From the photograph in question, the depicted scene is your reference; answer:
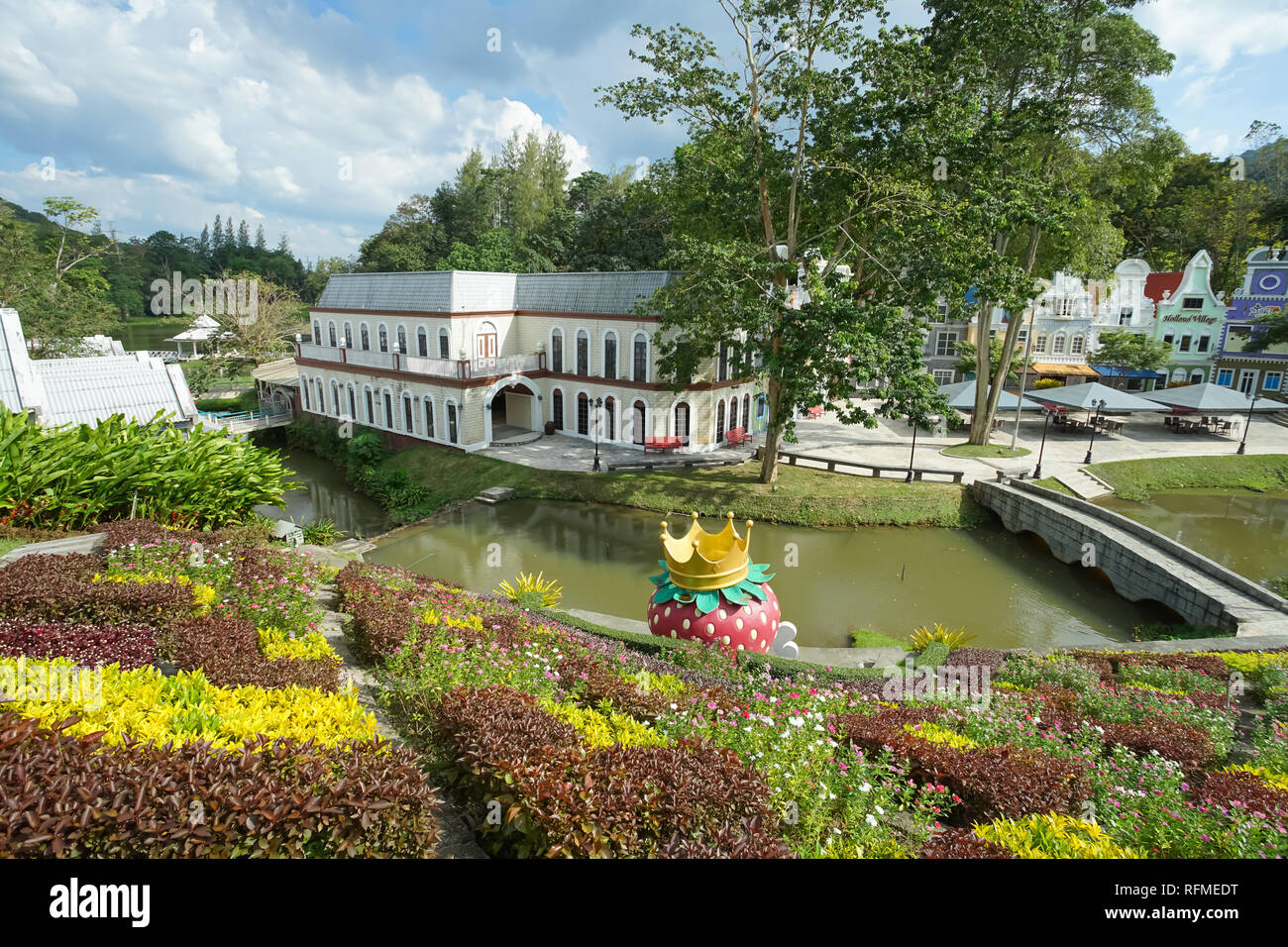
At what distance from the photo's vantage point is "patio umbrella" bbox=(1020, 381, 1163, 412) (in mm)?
27328

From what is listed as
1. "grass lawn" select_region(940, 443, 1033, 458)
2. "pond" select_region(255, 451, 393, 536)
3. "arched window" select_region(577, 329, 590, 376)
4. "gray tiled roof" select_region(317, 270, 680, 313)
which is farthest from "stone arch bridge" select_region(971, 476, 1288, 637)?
"pond" select_region(255, 451, 393, 536)

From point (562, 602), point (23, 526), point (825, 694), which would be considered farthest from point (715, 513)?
point (23, 526)

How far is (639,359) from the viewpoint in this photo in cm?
2675

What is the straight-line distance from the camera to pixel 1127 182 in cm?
2405

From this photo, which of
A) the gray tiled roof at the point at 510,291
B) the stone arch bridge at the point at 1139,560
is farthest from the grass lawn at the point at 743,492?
the gray tiled roof at the point at 510,291

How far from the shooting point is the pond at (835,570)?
1487 cm

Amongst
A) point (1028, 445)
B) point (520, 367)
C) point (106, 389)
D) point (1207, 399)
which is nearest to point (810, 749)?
point (106, 389)

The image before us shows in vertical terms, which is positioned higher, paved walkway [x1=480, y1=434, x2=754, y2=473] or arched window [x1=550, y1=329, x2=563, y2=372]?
arched window [x1=550, y1=329, x2=563, y2=372]

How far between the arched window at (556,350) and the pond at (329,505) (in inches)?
366

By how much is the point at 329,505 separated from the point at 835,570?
59.0ft

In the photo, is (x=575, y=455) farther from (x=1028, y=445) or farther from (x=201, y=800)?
(x=201, y=800)

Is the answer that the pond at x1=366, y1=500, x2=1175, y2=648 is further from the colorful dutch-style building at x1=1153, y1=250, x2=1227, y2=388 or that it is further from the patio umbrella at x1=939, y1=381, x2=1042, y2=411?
the colorful dutch-style building at x1=1153, y1=250, x2=1227, y2=388

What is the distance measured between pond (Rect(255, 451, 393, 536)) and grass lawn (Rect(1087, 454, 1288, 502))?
24718mm
